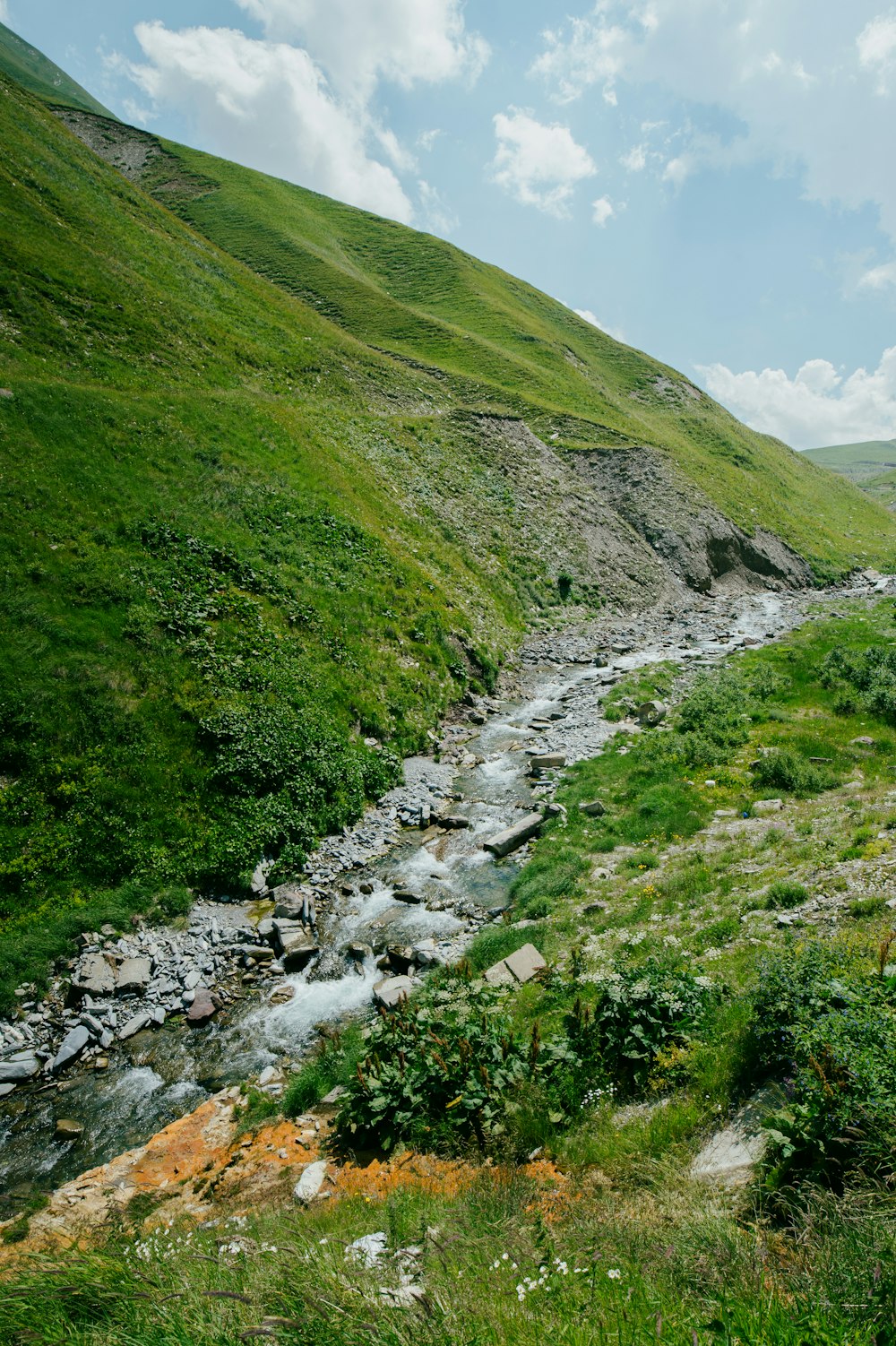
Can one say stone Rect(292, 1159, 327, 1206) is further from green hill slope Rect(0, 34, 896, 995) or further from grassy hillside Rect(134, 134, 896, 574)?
grassy hillside Rect(134, 134, 896, 574)

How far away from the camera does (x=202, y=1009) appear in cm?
1255

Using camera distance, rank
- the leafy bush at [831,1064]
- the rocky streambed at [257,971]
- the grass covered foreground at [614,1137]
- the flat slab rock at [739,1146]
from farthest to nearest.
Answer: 1. the rocky streambed at [257,971]
2. the flat slab rock at [739,1146]
3. the leafy bush at [831,1064]
4. the grass covered foreground at [614,1137]

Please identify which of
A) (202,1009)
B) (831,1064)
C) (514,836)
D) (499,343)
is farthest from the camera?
(499,343)

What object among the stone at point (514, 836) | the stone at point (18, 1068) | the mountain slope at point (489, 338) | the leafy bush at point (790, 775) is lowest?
the stone at point (18, 1068)

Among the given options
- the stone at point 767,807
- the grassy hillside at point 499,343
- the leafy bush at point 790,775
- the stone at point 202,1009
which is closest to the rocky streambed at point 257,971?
the stone at point 202,1009

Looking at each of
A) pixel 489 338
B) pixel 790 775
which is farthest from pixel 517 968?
pixel 489 338

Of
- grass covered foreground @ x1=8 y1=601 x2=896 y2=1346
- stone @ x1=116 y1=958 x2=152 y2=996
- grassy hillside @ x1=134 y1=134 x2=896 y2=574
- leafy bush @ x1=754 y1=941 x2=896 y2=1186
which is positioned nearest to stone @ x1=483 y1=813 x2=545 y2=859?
grass covered foreground @ x1=8 y1=601 x2=896 y2=1346

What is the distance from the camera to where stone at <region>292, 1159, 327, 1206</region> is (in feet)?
25.0

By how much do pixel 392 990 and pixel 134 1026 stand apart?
529cm

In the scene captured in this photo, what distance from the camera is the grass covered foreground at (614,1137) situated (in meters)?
3.95

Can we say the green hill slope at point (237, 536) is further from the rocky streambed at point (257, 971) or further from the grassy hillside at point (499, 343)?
the rocky streambed at point (257, 971)

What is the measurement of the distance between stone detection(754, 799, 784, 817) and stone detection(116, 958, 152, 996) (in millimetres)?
15063

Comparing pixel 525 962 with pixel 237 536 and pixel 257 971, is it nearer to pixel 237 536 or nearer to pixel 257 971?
pixel 257 971

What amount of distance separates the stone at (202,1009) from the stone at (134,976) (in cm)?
126
